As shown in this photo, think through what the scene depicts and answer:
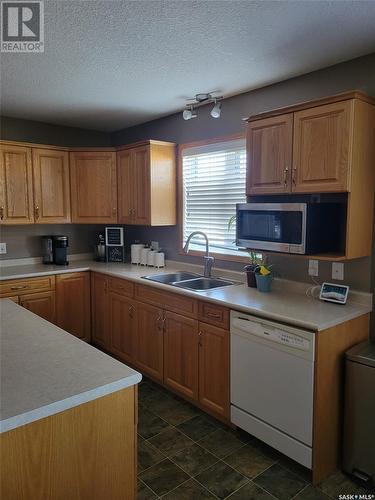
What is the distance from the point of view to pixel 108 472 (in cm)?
139

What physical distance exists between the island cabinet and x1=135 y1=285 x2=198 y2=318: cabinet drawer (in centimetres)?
100

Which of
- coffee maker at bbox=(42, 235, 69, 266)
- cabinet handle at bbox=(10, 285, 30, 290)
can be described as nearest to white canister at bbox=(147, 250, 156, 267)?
coffee maker at bbox=(42, 235, 69, 266)

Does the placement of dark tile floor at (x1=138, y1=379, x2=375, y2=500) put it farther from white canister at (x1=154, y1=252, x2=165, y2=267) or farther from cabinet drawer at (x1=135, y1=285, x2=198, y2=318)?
white canister at (x1=154, y1=252, x2=165, y2=267)

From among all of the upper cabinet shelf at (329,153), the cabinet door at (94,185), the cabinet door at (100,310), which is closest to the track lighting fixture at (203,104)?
the upper cabinet shelf at (329,153)

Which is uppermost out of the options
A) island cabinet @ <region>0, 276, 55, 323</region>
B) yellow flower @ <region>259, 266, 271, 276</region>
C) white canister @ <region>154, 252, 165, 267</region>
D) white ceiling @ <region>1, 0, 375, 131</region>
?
white ceiling @ <region>1, 0, 375, 131</region>

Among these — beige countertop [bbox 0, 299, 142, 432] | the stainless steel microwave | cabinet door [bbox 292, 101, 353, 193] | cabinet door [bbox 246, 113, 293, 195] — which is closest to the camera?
beige countertop [bbox 0, 299, 142, 432]

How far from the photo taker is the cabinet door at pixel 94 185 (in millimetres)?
4195

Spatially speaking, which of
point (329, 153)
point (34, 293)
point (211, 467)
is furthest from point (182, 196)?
point (211, 467)

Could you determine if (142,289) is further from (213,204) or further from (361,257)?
(361,257)

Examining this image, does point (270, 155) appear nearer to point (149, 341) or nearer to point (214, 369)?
point (214, 369)

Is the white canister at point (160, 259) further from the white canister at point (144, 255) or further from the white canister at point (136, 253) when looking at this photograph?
the white canister at point (136, 253)

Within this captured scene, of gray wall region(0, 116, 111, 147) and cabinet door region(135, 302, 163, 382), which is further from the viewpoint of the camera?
gray wall region(0, 116, 111, 147)

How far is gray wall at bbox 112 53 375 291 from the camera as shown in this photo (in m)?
2.44

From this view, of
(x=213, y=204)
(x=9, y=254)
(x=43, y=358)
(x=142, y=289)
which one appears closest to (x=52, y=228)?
(x=9, y=254)
